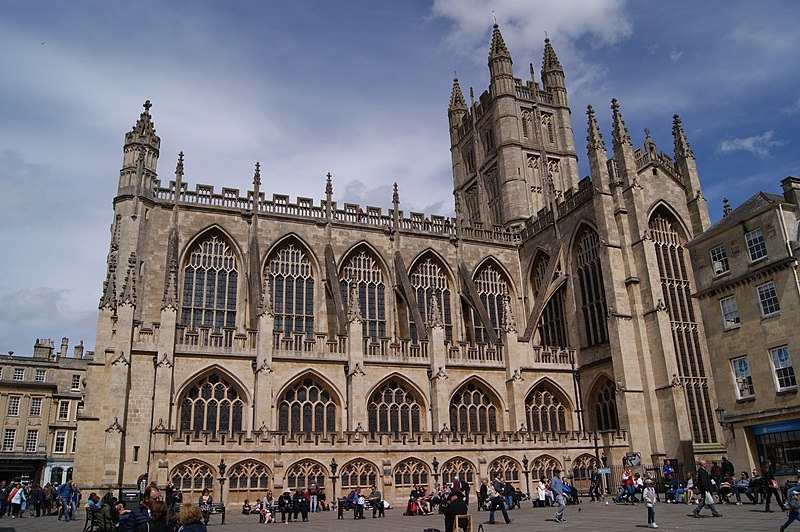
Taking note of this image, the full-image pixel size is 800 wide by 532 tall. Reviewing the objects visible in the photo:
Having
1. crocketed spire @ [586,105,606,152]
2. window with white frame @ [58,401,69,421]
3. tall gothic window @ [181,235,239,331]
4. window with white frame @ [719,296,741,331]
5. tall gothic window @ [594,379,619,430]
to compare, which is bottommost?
tall gothic window @ [594,379,619,430]

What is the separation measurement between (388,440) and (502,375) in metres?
7.92

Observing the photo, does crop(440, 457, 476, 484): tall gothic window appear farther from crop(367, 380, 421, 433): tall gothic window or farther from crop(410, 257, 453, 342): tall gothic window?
crop(410, 257, 453, 342): tall gothic window

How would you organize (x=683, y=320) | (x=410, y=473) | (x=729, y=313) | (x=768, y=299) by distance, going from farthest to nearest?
(x=683, y=320), (x=410, y=473), (x=729, y=313), (x=768, y=299)

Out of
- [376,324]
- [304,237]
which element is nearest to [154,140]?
[304,237]

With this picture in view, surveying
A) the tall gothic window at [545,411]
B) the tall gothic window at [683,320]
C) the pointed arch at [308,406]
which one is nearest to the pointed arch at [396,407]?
the pointed arch at [308,406]

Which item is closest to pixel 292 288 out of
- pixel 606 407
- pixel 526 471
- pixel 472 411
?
pixel 472 411

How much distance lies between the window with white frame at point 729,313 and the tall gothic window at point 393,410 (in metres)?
13.5

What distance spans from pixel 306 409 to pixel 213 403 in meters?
3.97

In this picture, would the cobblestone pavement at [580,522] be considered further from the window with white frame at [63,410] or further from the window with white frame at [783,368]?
the window with white frame at [63,410]

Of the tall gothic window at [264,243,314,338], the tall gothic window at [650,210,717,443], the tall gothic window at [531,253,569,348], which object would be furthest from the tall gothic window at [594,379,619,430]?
the tall gothic window at [264,243,314,338]

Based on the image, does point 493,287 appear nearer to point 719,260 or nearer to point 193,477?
point 719,260

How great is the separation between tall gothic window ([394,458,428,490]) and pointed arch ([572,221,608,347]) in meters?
11.5

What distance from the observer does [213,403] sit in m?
27.2

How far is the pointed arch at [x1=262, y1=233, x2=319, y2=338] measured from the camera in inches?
1280
